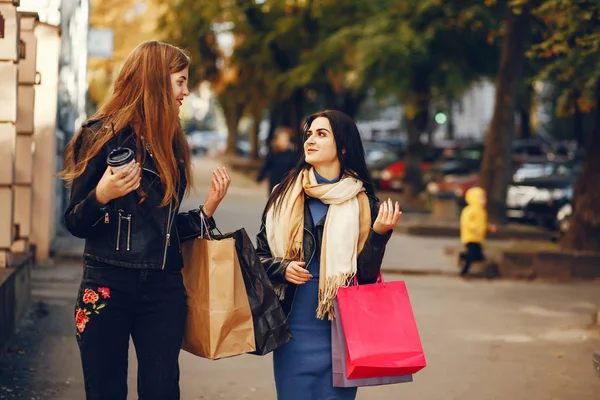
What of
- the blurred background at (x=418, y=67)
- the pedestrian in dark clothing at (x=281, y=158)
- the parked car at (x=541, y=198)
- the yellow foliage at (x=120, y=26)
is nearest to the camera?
the blurred background at (x=418, y=67)

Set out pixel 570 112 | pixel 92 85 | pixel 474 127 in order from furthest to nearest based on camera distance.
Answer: pixel 474 127 → pixel 92 85 → pixel 570 112

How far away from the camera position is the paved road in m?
7.74

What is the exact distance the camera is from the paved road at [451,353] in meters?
7.74

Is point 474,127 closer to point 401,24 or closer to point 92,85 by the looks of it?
point 92,85

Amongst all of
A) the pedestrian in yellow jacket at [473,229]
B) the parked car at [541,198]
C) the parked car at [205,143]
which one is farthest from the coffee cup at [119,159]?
the parked car at [205,143]

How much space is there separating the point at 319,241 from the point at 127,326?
3.04 ft

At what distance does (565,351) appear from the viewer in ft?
31.9

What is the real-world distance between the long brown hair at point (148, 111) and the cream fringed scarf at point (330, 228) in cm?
61

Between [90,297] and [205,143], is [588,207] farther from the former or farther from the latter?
[205,143]

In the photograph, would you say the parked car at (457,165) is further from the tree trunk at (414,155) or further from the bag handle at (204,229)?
the bag handle at (204,229)

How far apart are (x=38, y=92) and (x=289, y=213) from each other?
31.0 ft

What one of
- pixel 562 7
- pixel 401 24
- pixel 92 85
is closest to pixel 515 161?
pixel 401 24

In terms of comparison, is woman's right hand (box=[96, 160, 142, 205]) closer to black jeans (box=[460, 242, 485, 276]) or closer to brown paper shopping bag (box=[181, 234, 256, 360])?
brown paper shopping bag (box=[181, 234, 256, 360])

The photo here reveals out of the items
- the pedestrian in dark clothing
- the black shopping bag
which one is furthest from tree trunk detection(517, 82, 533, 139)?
the black shopping bag
